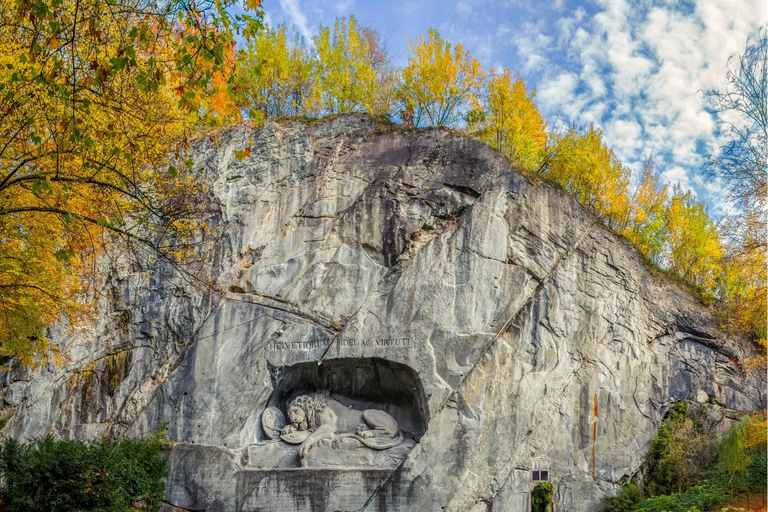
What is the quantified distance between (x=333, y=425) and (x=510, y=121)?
358 inches

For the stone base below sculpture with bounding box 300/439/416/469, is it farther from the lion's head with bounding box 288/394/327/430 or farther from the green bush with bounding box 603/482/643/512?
the green bush with bounding box 603/482/643/512

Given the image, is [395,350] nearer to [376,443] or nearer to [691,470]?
[376,443]

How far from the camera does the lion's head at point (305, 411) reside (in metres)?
13.3

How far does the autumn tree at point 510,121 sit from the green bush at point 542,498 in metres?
7.75

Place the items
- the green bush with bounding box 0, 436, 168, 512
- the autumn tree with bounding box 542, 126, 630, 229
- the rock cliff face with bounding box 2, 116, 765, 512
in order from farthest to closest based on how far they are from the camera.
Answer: the autumn tree with bounding box 542, 126, 630, 229 → the rock cliff face with bounding box 2, 116, 765, 512 → the green bush with bounding box 0, 436, 168, 512

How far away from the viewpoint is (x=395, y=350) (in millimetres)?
13297

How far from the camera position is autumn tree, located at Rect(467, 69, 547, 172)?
55.1ft

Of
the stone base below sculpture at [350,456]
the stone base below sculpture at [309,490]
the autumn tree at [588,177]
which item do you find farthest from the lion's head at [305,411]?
the autumn tree at [588,177]

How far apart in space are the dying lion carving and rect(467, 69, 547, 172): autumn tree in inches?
294

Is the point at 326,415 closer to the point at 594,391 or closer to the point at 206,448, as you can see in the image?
the point at 206,448

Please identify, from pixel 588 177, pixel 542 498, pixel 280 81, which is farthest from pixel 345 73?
pixel 542 498

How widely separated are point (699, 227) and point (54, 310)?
16.6 m

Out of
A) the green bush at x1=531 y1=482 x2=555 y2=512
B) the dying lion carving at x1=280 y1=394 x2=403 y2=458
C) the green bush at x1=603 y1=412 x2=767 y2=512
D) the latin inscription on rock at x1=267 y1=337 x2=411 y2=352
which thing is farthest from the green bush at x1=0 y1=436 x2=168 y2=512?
the green bush at x1=603 y1=412 x2=767 y2=512

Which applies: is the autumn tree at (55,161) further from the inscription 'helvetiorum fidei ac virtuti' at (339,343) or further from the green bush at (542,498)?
the green bush at (542,498)
